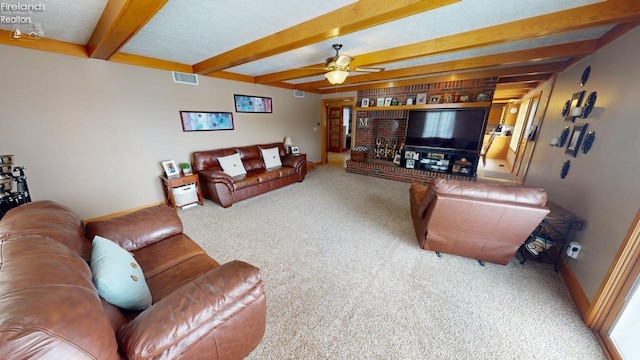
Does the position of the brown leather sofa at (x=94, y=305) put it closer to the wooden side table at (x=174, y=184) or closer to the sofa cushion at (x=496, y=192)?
the sofa cushion at (x=496, y=192)

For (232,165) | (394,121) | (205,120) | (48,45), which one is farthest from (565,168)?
(48,45)

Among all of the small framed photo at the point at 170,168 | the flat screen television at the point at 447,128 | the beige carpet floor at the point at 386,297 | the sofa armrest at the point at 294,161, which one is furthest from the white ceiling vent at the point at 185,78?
the flat screen television at the point at 447,128

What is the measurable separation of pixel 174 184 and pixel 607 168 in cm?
487

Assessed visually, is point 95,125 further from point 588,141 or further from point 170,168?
point 588,141

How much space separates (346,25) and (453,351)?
250 cm

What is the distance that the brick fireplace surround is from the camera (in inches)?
174

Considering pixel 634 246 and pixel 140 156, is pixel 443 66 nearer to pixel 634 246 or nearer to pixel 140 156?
pixel 634 246

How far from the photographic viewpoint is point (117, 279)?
3.40 feet

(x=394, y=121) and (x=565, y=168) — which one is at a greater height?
(x=394, y=121)

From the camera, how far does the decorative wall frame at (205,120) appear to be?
12.1 ft

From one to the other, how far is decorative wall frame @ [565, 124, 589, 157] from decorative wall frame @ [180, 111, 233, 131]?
5.03 meters

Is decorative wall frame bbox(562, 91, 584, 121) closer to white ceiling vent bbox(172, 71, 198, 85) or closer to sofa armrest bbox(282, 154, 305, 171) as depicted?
sofa armrest bbox(282, 154, 305, 171)

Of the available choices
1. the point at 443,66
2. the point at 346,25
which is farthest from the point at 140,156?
the point at 443,66

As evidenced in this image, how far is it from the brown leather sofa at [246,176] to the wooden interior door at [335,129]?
3.88m
